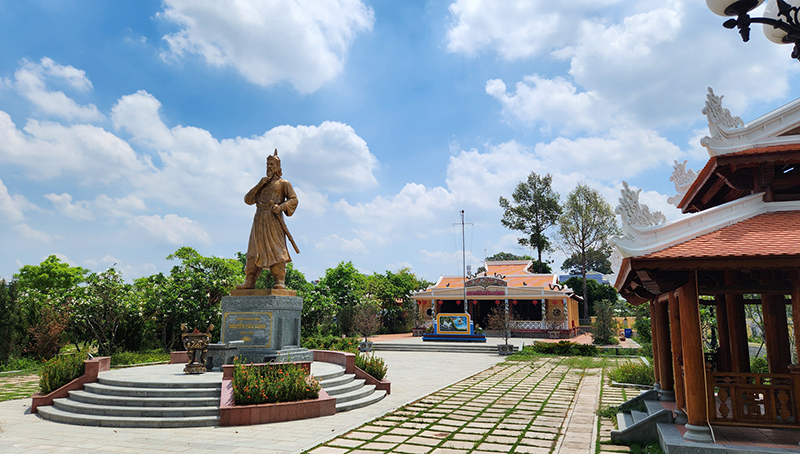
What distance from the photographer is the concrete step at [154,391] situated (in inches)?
384

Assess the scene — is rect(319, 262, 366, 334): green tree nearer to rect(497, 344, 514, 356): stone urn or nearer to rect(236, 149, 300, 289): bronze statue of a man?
rect(497, 344, 514, 356): stone urn

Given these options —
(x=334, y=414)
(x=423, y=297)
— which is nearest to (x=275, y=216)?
(x=334, y=414)

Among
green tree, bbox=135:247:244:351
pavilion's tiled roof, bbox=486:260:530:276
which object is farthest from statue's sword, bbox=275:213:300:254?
pavilion's tiled roof, bbox=486:260:530:276

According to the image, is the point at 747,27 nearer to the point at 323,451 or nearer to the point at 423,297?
the point at 323,451

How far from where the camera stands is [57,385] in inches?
412

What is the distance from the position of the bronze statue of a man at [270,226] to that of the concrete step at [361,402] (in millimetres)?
3777

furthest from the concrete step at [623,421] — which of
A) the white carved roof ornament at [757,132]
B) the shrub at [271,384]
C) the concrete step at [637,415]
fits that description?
the shrub at [271,384]

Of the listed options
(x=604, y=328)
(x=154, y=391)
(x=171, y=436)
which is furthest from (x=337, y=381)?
(x=604, y=328)

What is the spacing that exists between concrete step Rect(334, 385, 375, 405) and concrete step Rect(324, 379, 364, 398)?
0.25 feet

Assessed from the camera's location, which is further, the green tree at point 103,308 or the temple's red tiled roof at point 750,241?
the green tree at point 103,308

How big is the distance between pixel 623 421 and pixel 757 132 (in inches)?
217

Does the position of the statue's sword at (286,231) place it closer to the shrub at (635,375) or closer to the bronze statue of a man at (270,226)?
the bronze statue of a man at (270,226)

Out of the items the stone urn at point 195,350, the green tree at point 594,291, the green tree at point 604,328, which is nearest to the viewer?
the stone urn at point 195,350

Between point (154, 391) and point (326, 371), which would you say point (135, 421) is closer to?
point (154, 391)
